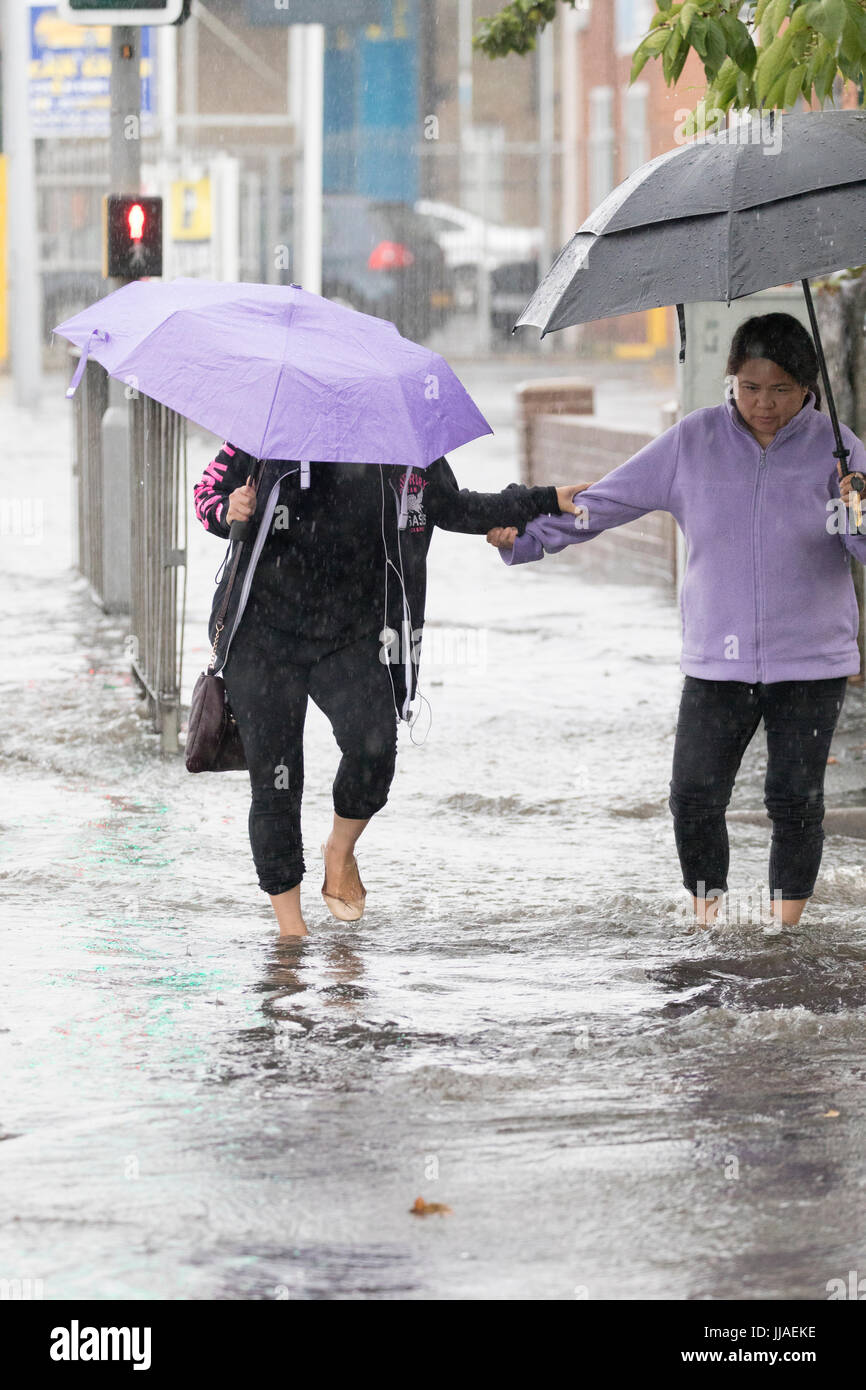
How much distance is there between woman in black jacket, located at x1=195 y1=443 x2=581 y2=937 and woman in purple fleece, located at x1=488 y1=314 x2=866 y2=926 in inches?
10.9

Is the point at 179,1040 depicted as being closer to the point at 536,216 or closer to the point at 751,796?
the point at 751,796

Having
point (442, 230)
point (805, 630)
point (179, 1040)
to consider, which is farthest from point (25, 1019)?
point (442, 230)

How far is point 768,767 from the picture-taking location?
18.9 ft

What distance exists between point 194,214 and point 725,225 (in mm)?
20675

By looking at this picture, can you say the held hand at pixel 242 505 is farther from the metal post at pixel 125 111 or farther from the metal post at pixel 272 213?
the metal post at pixel 272 213

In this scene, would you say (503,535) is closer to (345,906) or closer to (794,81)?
(345,906)

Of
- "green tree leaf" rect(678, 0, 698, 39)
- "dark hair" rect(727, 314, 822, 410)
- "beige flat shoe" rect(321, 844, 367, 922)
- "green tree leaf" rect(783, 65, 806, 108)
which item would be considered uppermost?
"green tree leaf" rect(678, 0, 698, 39)

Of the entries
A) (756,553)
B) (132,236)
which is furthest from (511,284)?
(756,553)

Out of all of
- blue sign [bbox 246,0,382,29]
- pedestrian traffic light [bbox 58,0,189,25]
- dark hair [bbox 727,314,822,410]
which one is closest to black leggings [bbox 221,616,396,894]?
dark hair [bbox 727,314,822,410]

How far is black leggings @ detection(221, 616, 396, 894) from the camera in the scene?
558cm

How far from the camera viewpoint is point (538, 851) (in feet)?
23.6

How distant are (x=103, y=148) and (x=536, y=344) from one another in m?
7.08

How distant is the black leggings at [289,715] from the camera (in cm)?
558

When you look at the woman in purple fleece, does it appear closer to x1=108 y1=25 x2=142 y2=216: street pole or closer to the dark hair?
the dark hair
